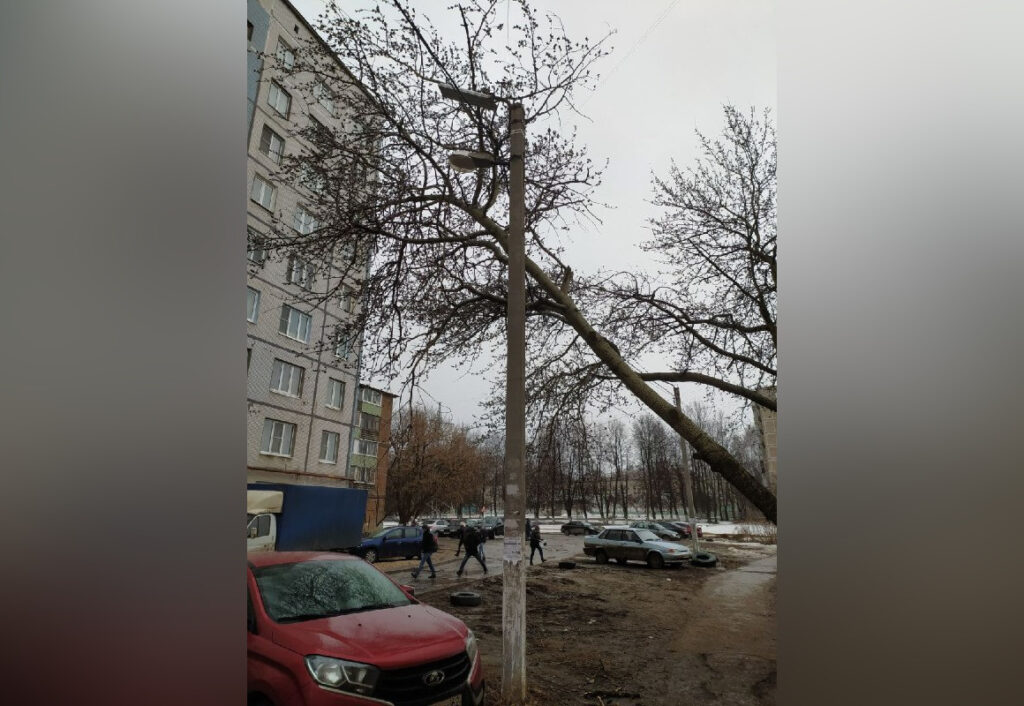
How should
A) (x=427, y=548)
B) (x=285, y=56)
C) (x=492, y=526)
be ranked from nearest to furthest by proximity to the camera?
(x=285, y=56) → (x=427, y=548) → (x=492, y=526)

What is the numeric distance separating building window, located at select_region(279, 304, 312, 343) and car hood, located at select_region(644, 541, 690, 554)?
720 centimetres

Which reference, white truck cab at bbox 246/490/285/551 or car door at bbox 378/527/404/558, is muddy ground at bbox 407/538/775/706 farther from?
white truck cab at bbox 246/490/285/551

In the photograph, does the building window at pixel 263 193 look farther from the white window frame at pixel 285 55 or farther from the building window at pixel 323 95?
the building window at pixel 323 95

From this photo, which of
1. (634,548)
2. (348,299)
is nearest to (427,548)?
(348,299)

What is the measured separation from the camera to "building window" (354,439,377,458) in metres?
2.94

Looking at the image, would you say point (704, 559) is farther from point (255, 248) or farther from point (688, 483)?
point (255, 248)

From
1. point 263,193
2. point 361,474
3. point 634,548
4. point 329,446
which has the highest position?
point 263,193

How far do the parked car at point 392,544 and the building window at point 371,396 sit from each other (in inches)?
33.2

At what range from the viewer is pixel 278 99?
3.05m

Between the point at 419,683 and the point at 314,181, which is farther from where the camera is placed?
the point at 314,181

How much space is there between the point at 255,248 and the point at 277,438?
1.17m

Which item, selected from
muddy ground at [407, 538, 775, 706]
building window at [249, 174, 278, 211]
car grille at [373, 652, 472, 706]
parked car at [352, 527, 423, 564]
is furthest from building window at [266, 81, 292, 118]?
muddy ground at [407, 538, 775, 706]
